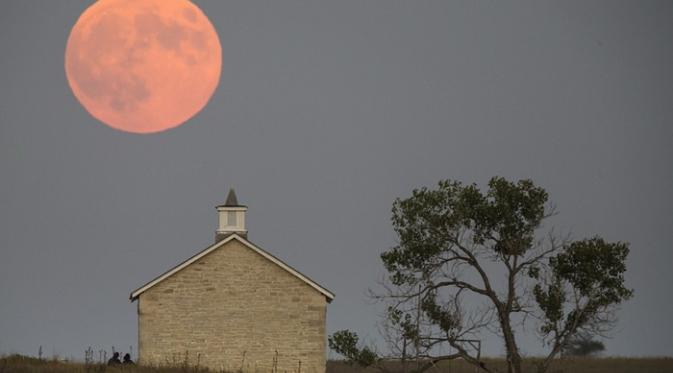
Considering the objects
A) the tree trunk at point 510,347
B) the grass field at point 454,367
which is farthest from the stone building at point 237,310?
the tree trunk at point 510,347

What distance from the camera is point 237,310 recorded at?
67.6m

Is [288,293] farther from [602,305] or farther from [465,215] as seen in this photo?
[602,305]

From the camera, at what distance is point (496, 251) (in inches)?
2576

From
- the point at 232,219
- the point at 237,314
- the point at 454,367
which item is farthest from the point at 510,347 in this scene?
the point at 454,367

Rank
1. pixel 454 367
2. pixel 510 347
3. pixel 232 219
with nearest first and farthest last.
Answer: pixel 510 347, pixel 232 219, pixel 454 367

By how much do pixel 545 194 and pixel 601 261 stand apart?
3.88 metres

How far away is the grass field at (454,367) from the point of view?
54.0 m

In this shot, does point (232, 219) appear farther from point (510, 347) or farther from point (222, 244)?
point (510, 347)

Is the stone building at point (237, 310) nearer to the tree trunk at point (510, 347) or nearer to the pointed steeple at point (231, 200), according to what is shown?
the pointed steeple at point (231, 200)

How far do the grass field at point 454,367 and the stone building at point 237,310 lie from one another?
666cm

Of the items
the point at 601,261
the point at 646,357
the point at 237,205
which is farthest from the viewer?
the point at 646,357

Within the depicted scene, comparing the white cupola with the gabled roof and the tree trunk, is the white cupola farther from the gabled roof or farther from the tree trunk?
the tree trunk

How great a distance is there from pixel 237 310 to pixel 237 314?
187mm

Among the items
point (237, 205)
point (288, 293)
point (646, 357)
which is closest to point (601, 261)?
point (288, 293)
